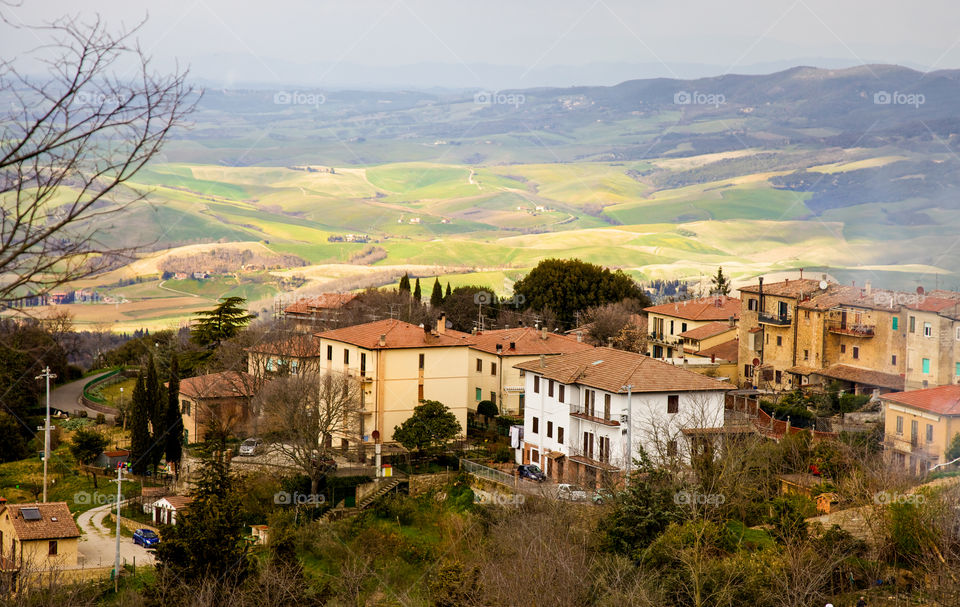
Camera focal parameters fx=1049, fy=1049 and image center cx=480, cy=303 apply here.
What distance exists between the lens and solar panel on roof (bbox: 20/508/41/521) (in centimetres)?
2867

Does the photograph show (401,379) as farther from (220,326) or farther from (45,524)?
(220,326)

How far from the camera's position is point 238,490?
31469 mm

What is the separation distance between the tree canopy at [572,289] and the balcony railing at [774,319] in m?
18.2

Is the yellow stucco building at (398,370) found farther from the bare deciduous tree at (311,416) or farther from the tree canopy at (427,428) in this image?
the tree canopy at (427,428)

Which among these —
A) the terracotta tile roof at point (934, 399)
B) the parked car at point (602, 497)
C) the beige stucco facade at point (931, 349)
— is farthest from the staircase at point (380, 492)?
the beige stucco facade at point (931, 349)

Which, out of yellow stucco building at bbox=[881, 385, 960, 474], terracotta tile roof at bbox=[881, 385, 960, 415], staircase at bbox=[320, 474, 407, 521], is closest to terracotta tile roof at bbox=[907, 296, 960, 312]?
terracotta tile roof at bbox=[881, 385, 960, 415]

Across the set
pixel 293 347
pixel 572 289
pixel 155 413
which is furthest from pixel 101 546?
pixel 572 289

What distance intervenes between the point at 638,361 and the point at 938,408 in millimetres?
8904

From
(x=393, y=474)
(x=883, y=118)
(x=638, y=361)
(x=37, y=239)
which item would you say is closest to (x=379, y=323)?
(x=393, y=474)

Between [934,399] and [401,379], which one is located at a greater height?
[934,399]

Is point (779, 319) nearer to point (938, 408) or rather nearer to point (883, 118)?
point (938, 408)

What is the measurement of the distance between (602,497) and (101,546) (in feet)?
47.4

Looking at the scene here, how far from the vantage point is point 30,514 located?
28.9 meters

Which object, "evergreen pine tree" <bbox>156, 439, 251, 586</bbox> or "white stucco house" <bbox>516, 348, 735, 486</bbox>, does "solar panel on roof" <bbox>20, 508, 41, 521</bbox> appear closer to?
"evergreen pine tree" <bbox>156, 439, 251, 586</bbox>
